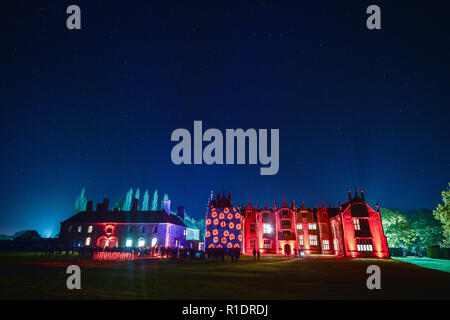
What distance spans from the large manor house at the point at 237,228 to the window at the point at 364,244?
2743mm

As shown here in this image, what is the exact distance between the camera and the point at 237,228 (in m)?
49.3

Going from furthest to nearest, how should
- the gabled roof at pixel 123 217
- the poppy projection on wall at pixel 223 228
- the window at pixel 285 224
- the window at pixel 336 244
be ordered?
1. the window at pixel 285 224
2. the poppy projection on wall at pixel 223 228
3. the gabled roof at pixel 123 217
4. the window at pixel 336 244

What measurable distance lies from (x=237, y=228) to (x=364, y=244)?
949 inches

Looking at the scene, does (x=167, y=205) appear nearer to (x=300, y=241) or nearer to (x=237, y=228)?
(x=237, y=228)

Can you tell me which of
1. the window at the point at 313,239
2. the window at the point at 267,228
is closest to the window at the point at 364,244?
the window at the point at 313,239

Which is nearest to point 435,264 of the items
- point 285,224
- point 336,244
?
point 336,244

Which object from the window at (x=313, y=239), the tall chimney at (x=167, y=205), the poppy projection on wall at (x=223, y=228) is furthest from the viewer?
the tall chimney at (x=167, y=205)

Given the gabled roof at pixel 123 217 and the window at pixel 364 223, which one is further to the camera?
the gabled roof at pixel 123 217

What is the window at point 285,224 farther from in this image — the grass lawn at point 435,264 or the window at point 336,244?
the grass lawn at point 435,264

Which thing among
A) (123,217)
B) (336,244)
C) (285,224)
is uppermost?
(123,217)

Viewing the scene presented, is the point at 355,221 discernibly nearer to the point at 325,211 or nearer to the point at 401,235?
the point at 325,211

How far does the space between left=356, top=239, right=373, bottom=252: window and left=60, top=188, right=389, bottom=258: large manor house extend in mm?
2743

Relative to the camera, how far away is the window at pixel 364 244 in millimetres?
40875
